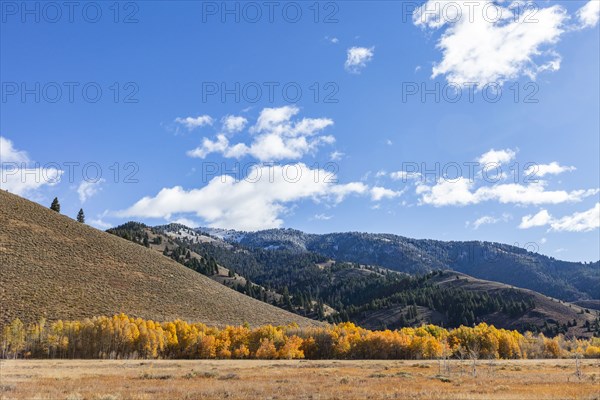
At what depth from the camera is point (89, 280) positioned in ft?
366

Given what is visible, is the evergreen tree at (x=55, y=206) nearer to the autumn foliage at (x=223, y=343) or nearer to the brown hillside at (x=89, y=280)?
the brown hillside at (x=89, y=280)


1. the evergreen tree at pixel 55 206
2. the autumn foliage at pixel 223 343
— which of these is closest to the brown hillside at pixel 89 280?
the autumn foliage at pixel 223 343

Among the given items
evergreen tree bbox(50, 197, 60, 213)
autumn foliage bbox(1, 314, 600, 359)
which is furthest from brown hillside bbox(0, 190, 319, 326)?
evergreen tree bbox(50, 197, 60, 213)

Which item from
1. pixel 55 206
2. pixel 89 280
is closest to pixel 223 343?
pixel 89 280

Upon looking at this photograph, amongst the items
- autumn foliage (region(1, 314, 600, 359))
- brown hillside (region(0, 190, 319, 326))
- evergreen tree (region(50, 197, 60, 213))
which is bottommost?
autumn foliage (region(1, 314, 600, 359))

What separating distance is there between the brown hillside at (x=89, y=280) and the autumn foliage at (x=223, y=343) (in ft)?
34.2

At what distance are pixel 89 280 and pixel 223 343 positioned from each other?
146 feet

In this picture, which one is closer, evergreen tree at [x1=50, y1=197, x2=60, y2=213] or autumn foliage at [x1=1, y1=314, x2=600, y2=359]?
autumn foliage at [x1=1, y1=314, x2=600, y2=359]

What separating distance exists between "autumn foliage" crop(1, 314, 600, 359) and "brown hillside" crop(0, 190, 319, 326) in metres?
10.4

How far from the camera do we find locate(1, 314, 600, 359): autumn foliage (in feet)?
259

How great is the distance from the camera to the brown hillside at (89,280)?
9562cm

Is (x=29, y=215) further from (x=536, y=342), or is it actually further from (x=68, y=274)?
(x=536, y=342)

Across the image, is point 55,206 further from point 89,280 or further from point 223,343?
point 223,343

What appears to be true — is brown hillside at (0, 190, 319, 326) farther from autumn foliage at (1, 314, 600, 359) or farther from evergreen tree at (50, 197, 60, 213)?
evergreen tree at (50, 197, 60, 213)
